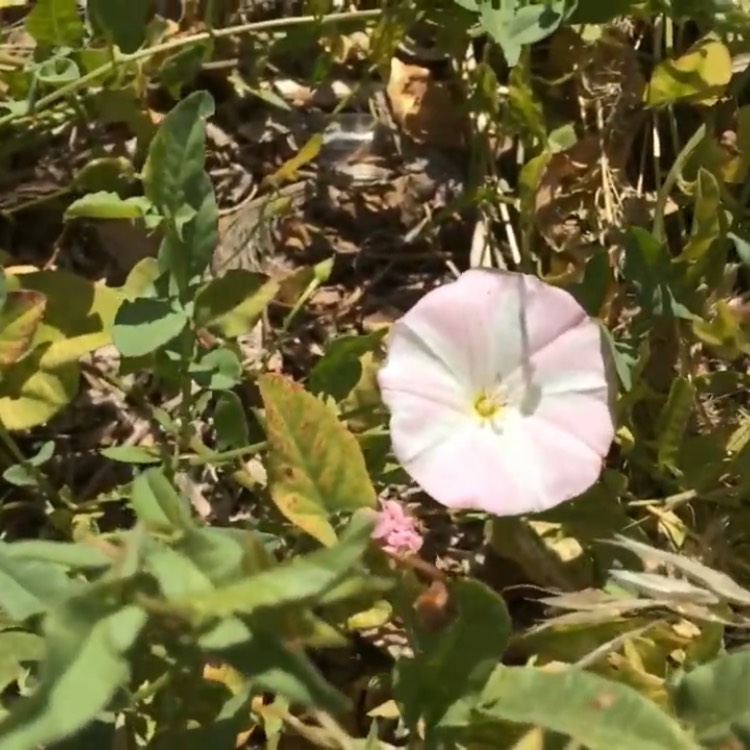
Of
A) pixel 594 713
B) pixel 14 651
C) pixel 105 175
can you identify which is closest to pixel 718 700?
pixel 594 713

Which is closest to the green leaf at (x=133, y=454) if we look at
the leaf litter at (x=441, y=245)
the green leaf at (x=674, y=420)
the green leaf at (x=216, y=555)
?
the leaf litter at (x=441, y=245)

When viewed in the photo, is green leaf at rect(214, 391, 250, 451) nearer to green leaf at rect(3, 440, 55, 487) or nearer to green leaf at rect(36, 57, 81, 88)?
green leaf at rect(3, 440, 55, 487)

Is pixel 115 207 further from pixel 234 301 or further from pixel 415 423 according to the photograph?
pixel 415 423

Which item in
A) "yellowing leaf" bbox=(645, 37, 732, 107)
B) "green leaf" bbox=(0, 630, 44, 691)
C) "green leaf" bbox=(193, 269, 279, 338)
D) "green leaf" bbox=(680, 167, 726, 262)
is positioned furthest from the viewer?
"yellowing leaf" bbox=(645, 37, 732, 107)

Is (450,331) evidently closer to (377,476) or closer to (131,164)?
(377,476)

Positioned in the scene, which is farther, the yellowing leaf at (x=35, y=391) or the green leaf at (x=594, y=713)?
the yellowing leaf at (x=35, y=391)

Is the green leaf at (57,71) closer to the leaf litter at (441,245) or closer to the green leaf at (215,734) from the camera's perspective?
the leaf litter at (441,245)

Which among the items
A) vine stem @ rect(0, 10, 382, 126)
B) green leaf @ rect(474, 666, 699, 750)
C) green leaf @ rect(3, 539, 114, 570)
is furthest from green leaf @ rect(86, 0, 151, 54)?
green leaf @ rect(474, 666, 699, 750)
